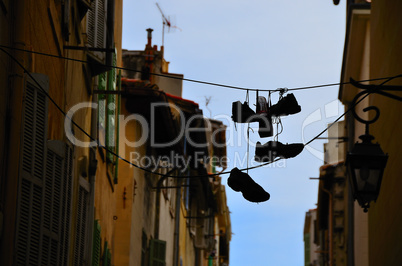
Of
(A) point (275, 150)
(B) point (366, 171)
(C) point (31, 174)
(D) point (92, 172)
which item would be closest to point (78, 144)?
(D) point (92, 172)

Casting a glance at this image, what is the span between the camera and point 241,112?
10.7 meters

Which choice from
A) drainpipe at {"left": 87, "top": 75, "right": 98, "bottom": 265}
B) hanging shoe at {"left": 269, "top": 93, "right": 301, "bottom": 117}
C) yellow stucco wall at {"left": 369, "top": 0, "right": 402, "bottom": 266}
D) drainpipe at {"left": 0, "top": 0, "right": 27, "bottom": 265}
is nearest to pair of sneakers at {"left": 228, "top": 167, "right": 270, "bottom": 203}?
hanging shoe at {"left": 269, "top": 93, "right": 301, "bottom": 117}

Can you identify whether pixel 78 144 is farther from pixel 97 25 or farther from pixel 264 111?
pixel 264 111

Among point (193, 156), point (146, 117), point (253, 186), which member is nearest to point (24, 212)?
point (253, 186)

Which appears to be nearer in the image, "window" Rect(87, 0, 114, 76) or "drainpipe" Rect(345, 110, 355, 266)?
"window" Rect(87, 0, 114, 76)

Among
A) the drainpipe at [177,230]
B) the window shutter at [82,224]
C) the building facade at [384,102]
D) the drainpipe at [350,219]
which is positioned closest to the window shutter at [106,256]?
the window shutter at [82,224]

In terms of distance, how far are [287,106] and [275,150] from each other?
0.50 m

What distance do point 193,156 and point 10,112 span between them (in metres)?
20.1

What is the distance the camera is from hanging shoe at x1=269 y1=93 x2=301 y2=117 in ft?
35.0

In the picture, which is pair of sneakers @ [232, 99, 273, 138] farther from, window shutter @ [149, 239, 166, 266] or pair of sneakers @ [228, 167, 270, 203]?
window shutter @ [149, 239, 166, 266]

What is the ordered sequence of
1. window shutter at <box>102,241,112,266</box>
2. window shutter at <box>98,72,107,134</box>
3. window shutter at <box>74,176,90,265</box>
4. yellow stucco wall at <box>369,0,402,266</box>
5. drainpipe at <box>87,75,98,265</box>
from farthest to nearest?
window shutter at <box>102,241,112,266</box>
window shutter at <box>98,72,107,134</box>
drainpipe at <box>87,75,98,265</box>
window shutter at <box>74,176,90,265</box>
yellow stucco wall at <box>369,0,402,266</box>

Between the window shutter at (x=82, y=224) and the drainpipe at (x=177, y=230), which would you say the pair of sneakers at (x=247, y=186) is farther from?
the drainpipe at (x=177, y=230)

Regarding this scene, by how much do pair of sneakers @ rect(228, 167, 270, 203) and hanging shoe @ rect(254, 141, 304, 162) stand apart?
0.88 feet

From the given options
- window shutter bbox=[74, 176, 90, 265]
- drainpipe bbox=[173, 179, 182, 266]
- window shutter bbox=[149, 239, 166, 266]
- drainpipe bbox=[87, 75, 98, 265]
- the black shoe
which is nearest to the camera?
the black shoe
